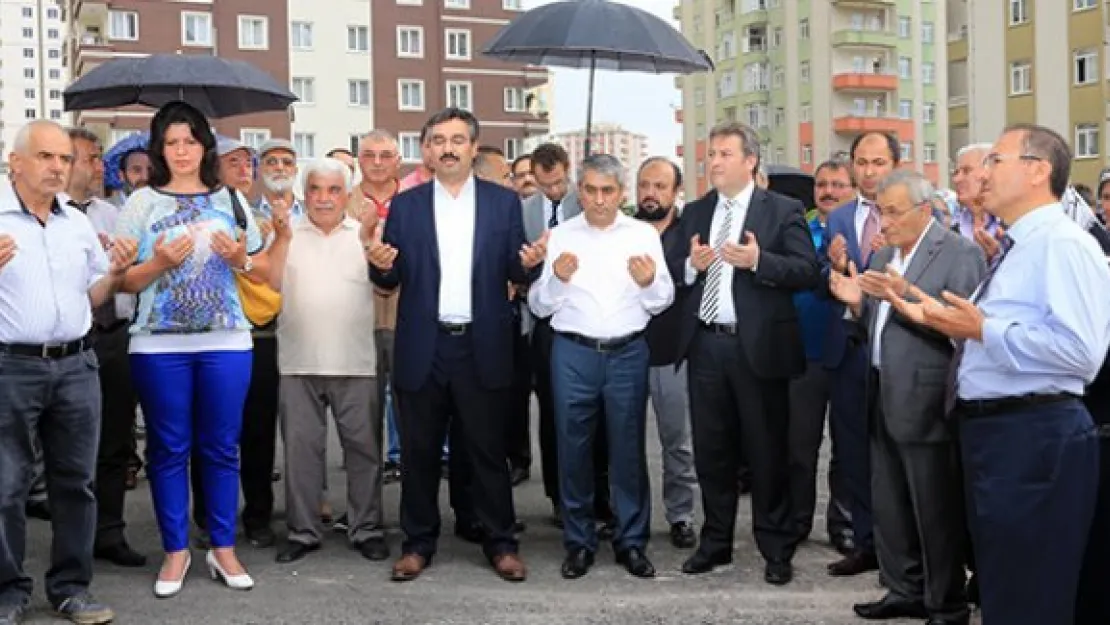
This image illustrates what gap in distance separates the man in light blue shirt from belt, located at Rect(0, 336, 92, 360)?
143 inches

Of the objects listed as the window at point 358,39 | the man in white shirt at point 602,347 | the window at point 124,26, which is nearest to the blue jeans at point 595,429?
the man in white shirt at point 602,347

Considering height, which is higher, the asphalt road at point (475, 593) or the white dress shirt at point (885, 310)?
the white dress shirt at point (885, 310)

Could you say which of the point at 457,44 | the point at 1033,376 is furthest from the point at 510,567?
the point at 457,44

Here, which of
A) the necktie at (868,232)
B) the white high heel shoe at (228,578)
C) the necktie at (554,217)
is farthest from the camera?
the necktie at (554,217)

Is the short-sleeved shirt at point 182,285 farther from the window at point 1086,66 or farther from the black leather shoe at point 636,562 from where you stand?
the window at point 1086,66

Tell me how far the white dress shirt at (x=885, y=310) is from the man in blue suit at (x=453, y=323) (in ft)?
5.76

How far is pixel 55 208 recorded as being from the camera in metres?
5.50

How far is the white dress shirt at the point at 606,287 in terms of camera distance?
249 inches

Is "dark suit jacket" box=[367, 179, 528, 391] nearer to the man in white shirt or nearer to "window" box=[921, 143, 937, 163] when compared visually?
the man in white shirt

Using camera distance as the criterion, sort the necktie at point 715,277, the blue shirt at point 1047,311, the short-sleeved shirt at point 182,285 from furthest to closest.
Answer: the necktie at point 715,277
the short-sleeved shirt at point 182,285
the blue shirt at point 1047,311

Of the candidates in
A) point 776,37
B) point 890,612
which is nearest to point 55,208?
point 890,612

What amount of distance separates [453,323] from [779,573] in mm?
2111

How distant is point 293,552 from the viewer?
6602mm

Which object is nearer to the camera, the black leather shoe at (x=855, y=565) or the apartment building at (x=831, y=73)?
the black leather shoe at (x=855, y=565)
